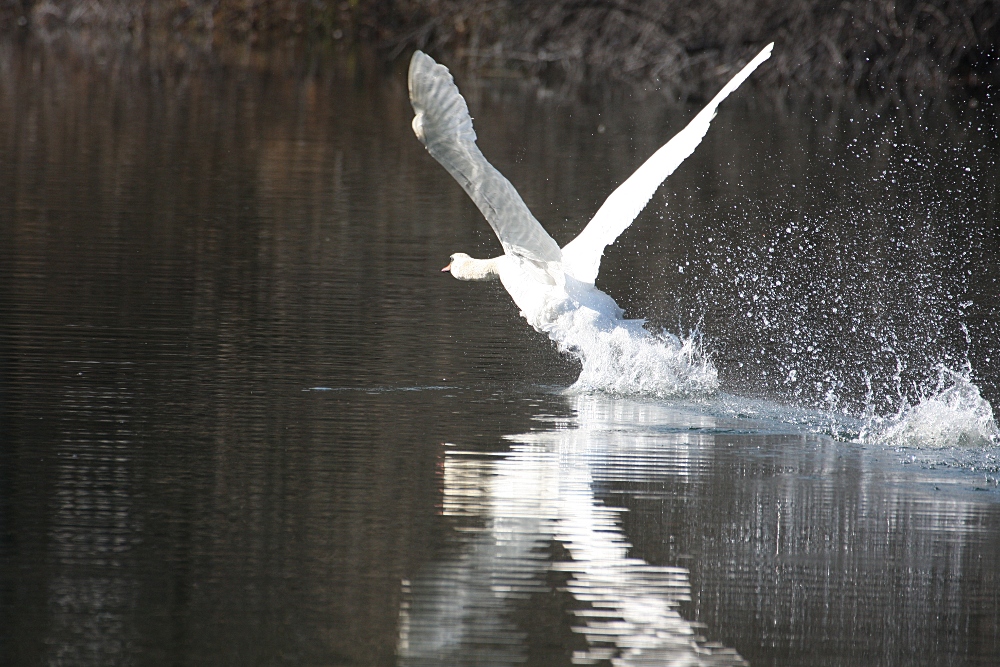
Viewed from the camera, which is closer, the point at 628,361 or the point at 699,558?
the point at 699,558

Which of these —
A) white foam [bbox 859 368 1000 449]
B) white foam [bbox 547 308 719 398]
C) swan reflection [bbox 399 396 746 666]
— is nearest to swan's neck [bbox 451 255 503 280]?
white foam [bbox 547 308 719 398]

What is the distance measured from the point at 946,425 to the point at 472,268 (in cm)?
334

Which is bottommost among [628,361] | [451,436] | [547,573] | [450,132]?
[547,573]

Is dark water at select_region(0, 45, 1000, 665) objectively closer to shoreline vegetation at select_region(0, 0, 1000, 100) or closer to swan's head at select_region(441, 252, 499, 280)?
swan's head at select_region(441, 252, 499, 280)

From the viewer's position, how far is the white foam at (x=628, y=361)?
31.2 ft

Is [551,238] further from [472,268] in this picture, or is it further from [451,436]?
[451,436]

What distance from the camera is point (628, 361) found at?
9.63 m

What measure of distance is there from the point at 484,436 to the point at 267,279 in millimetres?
4326

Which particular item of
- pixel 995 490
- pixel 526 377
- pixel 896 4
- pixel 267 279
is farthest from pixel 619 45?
pixel 995 490

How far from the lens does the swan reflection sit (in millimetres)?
5496

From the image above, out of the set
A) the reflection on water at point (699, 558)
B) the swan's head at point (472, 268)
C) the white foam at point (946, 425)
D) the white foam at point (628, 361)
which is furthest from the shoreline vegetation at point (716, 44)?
the reflection on water at point (699, 558)

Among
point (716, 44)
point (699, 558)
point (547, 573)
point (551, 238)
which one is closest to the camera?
point (547, 573)

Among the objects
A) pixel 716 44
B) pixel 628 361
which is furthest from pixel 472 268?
pixel 716 44

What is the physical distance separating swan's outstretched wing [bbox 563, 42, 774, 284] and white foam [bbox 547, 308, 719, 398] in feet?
1.30
